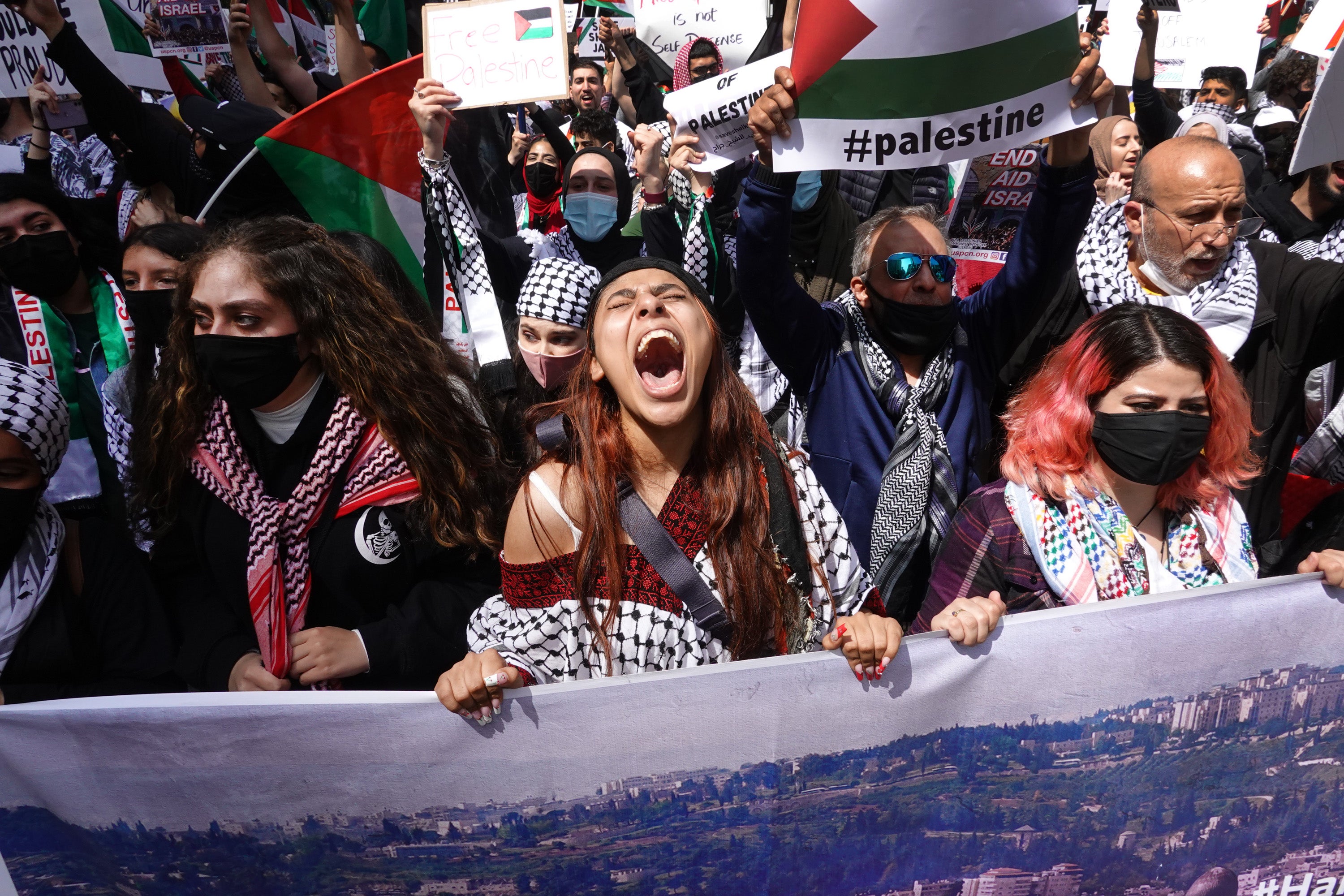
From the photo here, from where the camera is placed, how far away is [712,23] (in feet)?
18.0

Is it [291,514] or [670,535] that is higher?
[670,535]

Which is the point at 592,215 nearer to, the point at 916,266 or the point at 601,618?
the point at 916,266

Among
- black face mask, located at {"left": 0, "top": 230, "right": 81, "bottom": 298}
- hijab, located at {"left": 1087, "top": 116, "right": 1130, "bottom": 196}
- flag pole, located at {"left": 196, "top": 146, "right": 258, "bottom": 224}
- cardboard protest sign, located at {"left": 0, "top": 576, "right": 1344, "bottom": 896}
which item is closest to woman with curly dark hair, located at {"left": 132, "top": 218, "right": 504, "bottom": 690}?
cardboard protest sign, located at {"left": 0, "top": 576, "right": 1344, "bottom": 896}

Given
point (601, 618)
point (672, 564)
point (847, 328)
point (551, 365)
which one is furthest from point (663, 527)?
point (551, 365)

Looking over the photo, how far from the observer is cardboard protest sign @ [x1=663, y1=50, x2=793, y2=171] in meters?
2.90

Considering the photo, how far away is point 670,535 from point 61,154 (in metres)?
5.31

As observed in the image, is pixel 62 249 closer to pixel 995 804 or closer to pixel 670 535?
pixel 670 535

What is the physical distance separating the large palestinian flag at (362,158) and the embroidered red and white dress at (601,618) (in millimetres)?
1987

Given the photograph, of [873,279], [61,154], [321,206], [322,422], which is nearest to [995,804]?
[873,279]

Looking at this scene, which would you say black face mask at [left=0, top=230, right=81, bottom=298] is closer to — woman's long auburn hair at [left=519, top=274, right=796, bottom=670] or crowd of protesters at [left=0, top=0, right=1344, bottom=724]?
crowd of protesters at [left=0, top=0, right=1344, bottom=724]

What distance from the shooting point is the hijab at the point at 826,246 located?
4.26 metres

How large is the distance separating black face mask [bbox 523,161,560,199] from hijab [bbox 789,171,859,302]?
2.33 m

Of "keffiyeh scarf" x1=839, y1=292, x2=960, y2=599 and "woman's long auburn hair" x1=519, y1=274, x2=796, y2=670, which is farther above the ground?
"woman's long auburn hair" x1=519, y1=274, x2=796, y2=670

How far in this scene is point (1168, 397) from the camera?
2.24 m
